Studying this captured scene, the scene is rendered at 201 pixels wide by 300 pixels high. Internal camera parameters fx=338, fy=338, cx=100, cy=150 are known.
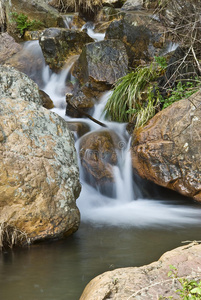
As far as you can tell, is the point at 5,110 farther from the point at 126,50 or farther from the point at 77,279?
the point at 126,50

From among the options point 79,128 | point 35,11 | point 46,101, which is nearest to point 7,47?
point 35,11

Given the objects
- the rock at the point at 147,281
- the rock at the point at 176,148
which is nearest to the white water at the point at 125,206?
the rock at the point at 176,148

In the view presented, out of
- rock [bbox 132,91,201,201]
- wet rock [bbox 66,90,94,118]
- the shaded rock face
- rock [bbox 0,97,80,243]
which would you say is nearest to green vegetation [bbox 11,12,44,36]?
wet rock [bbox 66,90,94,118]

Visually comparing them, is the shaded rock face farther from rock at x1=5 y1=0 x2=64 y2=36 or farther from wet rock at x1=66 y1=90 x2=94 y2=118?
rock at x1=5 y1=0 x2=64 y2=36

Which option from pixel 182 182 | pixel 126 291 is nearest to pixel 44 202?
pixel 126 291

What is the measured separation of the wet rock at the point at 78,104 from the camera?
7.03 metres

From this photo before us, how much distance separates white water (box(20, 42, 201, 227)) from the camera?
4.50 meters

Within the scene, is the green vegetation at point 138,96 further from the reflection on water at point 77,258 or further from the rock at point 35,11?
the rock at point 35,11

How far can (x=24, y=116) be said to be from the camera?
12.7ft

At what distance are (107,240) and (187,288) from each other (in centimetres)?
197

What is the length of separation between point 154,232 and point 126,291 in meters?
2.11

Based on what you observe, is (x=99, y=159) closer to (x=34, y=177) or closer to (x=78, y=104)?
(x=78, y=104)

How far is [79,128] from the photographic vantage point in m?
6.30

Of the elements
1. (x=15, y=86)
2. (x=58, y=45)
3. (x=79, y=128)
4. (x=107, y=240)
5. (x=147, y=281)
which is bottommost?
(x=107, y=240)
